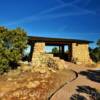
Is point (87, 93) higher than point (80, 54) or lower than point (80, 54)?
lower

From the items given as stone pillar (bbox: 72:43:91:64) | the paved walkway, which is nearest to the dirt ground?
the paved walkway

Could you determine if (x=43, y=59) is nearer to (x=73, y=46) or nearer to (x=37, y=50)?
(x=37, y=50)

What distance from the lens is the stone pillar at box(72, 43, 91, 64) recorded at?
43.1 metres

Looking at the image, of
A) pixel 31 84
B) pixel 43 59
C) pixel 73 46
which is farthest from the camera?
pixel 73 46

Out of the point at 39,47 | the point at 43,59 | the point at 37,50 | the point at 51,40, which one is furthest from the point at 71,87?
the point at 51,40

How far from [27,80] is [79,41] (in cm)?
1929

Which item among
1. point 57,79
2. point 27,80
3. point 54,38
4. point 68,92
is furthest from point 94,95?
point 54,38

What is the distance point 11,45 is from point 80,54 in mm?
15051

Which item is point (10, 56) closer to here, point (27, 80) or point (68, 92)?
point (27, 80)

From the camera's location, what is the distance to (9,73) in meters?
31.1

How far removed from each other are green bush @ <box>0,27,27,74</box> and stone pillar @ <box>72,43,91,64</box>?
1238cm

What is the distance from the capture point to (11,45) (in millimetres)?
33219

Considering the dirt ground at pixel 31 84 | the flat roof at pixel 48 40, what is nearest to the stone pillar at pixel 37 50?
the flat roof at pixel 48 40

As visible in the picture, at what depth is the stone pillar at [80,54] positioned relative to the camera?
141ft
